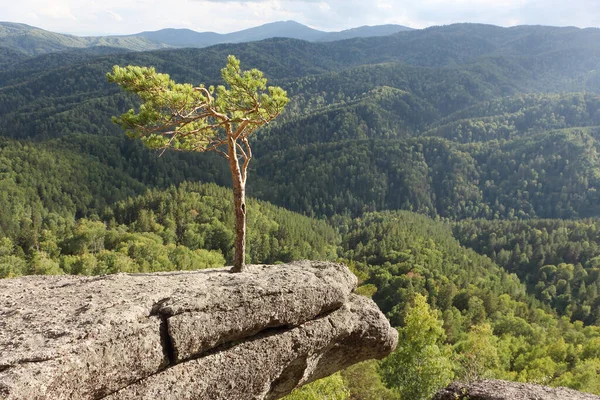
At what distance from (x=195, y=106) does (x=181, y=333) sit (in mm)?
10995

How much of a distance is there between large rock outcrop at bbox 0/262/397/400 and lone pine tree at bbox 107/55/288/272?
4699 mm

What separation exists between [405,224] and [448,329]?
365 ft

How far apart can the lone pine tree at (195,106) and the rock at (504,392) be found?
1654cm

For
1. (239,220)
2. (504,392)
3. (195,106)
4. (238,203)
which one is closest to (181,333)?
(239,220)

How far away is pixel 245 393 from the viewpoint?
15.7m

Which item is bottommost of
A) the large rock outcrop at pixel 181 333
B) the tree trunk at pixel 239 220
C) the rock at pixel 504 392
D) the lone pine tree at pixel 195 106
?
the rock at pixel 504 392

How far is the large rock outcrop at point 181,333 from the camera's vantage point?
11555 millimetres

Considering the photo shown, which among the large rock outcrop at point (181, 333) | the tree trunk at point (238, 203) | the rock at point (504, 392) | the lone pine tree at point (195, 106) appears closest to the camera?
the large rock outcrop at point (181, 333)

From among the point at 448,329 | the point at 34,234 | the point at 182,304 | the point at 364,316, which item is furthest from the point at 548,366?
the point at 34,234

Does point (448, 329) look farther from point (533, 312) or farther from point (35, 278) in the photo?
point (35, 278)

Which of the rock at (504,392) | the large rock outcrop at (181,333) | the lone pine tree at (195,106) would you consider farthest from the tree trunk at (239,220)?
the rock at (504,392)

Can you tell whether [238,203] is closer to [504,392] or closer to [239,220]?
[239,220]

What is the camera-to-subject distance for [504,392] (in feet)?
74.1

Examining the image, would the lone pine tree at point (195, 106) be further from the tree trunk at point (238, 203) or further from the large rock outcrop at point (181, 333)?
the large rock outcrop at point (181, 333)
